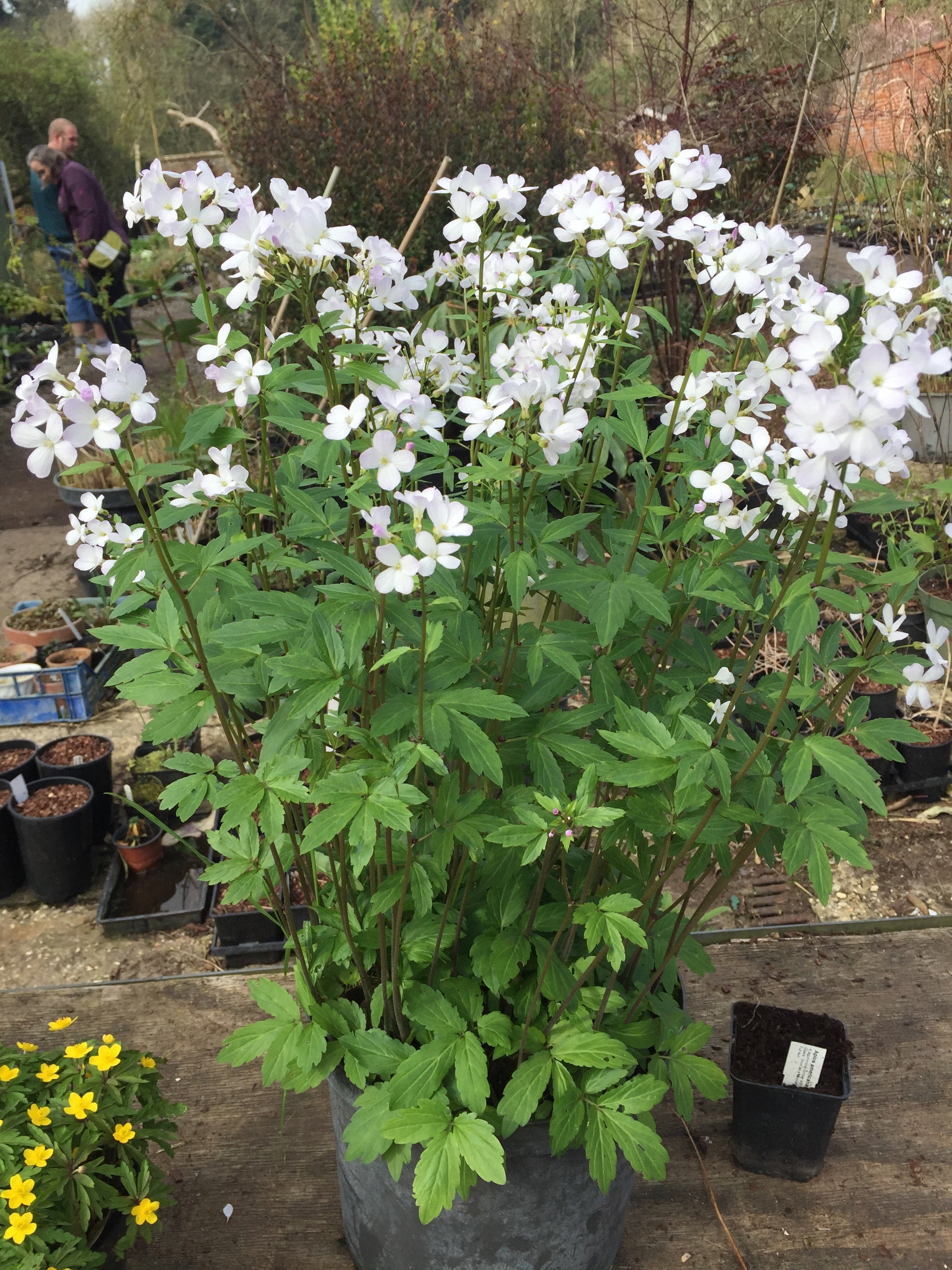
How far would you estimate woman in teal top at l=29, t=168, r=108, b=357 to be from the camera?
647cm

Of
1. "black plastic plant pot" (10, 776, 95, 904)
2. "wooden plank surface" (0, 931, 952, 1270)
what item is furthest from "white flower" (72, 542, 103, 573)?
"black plastic plant pot" (10, 776, 95, 904)

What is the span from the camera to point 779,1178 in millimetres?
1992

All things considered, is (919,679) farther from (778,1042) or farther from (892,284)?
(778,1042)

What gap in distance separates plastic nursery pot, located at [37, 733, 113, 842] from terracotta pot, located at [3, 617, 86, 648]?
82 cm

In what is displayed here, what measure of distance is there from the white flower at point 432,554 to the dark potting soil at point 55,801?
231 cm

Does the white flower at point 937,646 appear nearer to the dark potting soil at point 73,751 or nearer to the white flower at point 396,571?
the white flower at point 396,571

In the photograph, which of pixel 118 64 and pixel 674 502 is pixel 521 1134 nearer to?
pixel 674 502

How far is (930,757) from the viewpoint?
10.7ft

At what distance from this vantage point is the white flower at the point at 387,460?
1064mm

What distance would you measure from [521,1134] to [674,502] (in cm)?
103

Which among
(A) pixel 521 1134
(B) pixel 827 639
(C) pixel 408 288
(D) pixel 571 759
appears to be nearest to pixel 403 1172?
(A) pixel 521 1134

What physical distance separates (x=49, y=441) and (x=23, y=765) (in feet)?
7.79

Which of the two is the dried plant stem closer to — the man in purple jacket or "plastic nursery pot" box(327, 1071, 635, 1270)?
"plastic nursery pot" box(327, 1071, 635, 1270)

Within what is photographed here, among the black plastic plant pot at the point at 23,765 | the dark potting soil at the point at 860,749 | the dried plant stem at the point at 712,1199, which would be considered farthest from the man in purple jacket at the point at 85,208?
the dried plant stem at the point at 712,1199
